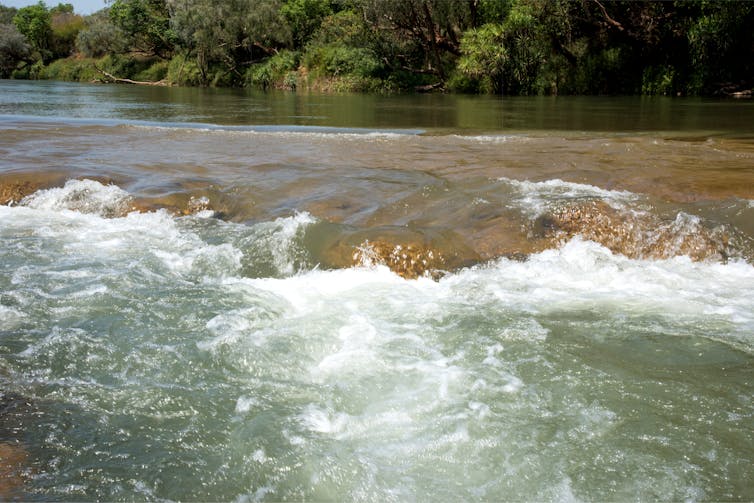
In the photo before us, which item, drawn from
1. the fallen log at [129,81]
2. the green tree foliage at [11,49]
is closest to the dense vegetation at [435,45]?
the fallen log at [129,81]

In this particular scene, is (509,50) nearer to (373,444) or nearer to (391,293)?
(391,293)

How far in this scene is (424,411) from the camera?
3.69m

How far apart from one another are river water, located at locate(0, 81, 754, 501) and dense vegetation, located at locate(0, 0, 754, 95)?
1982 centimetres

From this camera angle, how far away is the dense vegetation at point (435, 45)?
2722 cm

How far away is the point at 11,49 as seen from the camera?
210 ft

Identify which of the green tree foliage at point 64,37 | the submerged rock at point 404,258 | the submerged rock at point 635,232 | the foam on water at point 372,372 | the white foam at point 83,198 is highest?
the green tree foliage at point 64,37

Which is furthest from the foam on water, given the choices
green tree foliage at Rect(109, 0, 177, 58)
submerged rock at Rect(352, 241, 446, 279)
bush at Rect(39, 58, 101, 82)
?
bush at Rect(39, 58, 101, 82)

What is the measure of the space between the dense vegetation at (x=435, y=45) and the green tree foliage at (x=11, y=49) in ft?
34.5

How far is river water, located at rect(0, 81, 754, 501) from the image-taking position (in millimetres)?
3164

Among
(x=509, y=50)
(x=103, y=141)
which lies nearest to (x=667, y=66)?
(x=509, y=50)

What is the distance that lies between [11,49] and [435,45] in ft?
162

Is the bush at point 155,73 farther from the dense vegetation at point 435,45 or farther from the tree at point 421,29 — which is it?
the tree at point 421,29

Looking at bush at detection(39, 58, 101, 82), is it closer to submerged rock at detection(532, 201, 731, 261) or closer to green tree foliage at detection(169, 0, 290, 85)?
green tree foliage at detection(169, 0, 290, 85)

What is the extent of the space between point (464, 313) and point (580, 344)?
95cm
